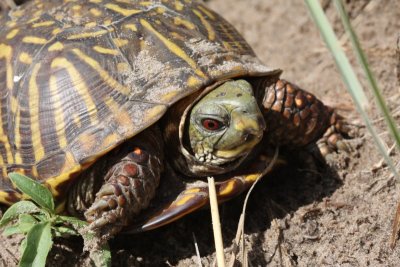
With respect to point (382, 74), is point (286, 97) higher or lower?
lower

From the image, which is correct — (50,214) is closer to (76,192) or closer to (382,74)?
(76,192)

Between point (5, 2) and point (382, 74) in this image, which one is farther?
point (5, 2)

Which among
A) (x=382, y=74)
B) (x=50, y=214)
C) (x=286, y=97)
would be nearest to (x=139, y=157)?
(x=50, y=214)

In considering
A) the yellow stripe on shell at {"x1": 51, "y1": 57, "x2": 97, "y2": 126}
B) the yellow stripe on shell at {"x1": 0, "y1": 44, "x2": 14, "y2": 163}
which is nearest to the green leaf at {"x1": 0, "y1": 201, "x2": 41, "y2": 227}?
the yellow stripe on shell at {"x1": 0, "y1": 44, "x2": 14, "y2": 163}

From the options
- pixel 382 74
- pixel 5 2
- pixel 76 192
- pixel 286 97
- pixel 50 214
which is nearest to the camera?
pixel 50 214

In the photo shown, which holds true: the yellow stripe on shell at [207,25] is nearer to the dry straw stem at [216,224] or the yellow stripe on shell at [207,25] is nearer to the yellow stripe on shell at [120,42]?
the yellow stripe on shell at [120,42]

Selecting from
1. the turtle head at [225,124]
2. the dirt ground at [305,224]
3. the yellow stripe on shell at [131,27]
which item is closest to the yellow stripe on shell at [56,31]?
the yellow stripe on shell at [131,27]

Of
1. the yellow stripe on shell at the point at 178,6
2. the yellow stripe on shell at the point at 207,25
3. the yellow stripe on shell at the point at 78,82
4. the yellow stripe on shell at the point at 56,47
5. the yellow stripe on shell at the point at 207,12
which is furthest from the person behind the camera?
the yellow stripe on shell at the point at 207,12
